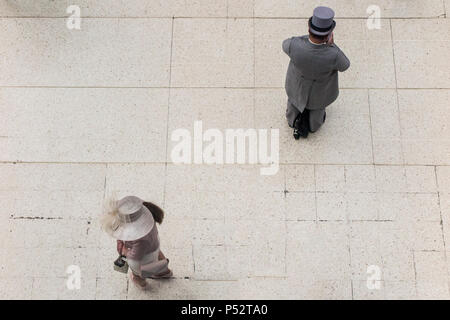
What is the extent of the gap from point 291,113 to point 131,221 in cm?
237

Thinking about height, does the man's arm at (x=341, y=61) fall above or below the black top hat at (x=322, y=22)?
below

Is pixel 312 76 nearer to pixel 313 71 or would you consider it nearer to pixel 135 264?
pixel 313 71

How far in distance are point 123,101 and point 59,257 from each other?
1.92 meters

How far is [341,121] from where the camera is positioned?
19.6 feet

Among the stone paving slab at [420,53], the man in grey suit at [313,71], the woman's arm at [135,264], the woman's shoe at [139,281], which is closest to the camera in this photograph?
the woman's arm at [135,264]

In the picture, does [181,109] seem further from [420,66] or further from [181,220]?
[420,66]

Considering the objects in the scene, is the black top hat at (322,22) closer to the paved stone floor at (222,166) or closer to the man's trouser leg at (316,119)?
the man's trouser leg at (316,119)

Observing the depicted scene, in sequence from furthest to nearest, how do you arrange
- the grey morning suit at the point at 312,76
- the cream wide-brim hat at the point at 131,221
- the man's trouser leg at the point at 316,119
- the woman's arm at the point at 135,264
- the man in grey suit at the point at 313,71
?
the man's trouser leg at the point at 316,119, the grey morning suit at the point at 312,76, the man in grey suit at the point at 313,71, the woman's arm at the point at 135,264, the cream wide-brim hat at the point at 131,221

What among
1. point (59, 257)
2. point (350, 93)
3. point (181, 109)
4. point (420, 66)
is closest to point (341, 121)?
point (350, 93)

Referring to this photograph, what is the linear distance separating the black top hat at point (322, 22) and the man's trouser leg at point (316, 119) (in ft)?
3.68

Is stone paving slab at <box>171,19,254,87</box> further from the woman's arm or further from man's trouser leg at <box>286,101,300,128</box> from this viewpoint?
the woman's arm

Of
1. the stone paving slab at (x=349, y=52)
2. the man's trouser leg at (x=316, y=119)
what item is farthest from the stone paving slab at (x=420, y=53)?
the man's trouser leg at (x=316, y=119)

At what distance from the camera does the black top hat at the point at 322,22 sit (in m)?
4.52
